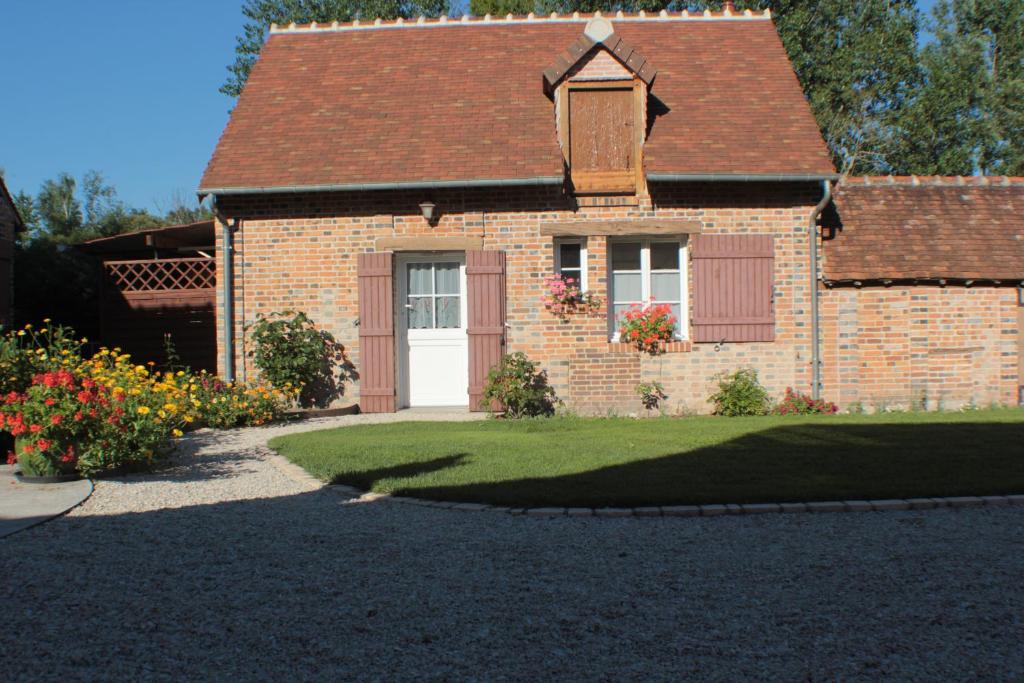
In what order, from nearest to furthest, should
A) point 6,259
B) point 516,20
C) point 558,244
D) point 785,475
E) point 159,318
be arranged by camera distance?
point 785,475, point 558,244, point 159,318, point 6,259, point 516,20

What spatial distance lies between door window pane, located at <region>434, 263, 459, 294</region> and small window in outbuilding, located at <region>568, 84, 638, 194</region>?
6.32 ft

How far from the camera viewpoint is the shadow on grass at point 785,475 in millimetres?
5684

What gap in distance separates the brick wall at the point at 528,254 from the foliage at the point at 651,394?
0.13 meters

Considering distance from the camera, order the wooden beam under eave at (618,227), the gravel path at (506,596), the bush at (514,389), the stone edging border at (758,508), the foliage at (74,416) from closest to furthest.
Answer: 1. the gravel path at (506,596)
2. the stone edging border at (758,508)
3. the foliage at (74,416)
4. the bush at (514,389)
5. the wooden beam under eave at (618,227)

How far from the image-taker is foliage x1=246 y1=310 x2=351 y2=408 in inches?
428

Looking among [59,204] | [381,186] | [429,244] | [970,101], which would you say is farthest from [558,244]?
[59,204]

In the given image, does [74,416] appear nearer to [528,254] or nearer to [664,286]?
[528,254]

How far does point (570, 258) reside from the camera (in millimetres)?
11617

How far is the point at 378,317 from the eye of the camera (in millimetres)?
11188

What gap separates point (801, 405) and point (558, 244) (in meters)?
3.66

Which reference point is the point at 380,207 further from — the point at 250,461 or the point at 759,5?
the point at 759,5

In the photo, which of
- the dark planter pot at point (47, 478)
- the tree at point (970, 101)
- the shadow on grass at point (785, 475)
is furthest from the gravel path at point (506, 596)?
the tree at point (970, 101)

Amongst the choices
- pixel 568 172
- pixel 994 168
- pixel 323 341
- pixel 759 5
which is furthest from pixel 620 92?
pixel 994 168

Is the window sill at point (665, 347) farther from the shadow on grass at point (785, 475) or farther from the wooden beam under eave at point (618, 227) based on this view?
the shadow on grass at point (785, 475)
